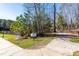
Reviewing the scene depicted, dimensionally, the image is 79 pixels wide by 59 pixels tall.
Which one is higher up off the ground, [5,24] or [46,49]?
[5,24]

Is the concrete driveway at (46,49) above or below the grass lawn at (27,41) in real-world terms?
below

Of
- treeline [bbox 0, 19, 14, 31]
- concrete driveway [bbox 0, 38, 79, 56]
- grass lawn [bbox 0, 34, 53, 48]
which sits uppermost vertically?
treeline [bbox 0, 19, 14, 31]

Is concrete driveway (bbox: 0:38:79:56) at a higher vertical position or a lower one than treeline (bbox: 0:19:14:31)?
lower

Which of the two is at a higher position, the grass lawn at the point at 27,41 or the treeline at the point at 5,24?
the treeline at the point at 5,24

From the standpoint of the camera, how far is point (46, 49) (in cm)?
372

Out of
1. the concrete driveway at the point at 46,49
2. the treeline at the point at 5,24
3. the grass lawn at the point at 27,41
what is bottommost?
the concrete driveway at the point at 46,49

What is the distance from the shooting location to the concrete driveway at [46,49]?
3.69m

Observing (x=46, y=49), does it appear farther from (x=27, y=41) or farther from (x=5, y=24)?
(x=5, y=24)

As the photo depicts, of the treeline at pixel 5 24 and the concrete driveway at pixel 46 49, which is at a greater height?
the treeline at pixel 5 24

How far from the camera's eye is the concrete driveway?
3.69m

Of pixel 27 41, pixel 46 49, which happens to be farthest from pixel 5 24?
pixel 46 49

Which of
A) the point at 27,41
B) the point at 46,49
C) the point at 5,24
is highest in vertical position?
the point at 5,24

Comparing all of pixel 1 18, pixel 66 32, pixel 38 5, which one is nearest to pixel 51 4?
pixel 38 5

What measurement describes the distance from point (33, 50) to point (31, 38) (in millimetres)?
153
